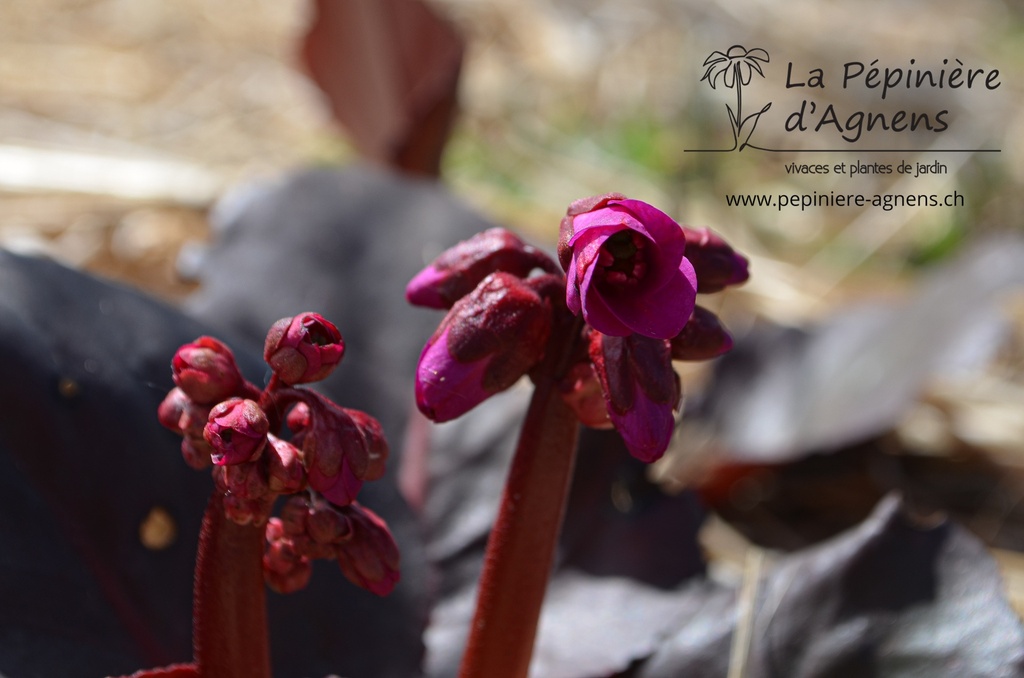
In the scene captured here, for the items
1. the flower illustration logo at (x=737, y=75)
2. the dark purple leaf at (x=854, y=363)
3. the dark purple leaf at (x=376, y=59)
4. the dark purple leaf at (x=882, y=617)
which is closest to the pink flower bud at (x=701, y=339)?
the dark purple leaf at (x=882, y=617)

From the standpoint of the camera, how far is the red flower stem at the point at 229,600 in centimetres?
57

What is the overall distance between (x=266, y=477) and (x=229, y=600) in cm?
10

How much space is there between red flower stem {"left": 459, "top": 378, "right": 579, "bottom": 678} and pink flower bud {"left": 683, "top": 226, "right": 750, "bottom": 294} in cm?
11

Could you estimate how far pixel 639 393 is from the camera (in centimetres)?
53

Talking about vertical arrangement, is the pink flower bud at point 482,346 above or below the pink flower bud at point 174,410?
above

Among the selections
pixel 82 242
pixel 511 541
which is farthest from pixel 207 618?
pixel 82 242

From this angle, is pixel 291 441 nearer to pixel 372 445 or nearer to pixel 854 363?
pixel 372 445

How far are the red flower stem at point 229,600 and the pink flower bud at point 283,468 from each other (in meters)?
0.05

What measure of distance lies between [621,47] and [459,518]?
2748 millimetres

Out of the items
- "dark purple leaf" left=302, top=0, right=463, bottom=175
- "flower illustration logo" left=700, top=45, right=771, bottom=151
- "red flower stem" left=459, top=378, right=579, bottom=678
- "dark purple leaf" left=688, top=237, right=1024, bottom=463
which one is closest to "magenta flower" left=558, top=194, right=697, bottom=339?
"red flower stem" left=459, top=378, right=579, bottom=678

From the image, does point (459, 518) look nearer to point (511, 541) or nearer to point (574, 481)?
point (574, 481)

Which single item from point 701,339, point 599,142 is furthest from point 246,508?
point 599,142

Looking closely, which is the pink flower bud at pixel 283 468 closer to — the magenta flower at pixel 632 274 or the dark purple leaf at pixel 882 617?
the magenta flower at pixel 632 274

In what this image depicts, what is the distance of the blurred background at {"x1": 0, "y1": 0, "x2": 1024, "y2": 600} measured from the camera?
74.1 inches
